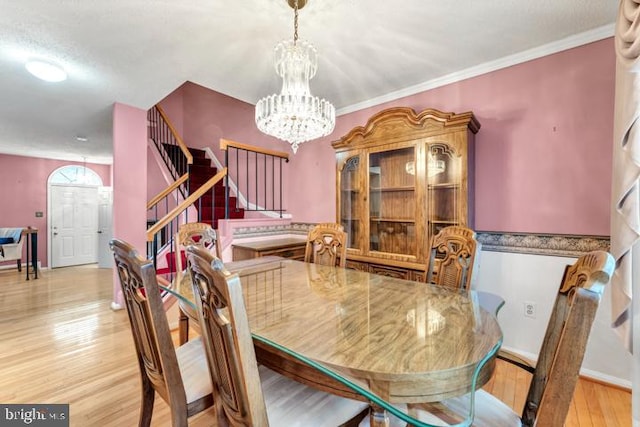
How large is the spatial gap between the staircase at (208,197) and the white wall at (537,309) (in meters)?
3.31

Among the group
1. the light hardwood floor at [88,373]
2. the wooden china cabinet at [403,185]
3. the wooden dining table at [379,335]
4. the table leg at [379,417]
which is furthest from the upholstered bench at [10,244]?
the table leg at [379,417]

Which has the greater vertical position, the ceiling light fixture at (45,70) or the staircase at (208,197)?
the ceiling light fixture at (45,70)

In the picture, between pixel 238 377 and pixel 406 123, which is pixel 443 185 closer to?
pixel 406 123

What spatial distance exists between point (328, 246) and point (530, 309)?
167cm

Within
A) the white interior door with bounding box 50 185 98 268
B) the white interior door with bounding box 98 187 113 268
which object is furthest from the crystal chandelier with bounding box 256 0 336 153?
the white interior door with bounding box 50 185 98 268

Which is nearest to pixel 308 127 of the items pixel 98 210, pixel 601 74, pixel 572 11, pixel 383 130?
pixel 383 130

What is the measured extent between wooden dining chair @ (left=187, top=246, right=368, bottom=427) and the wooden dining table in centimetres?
15

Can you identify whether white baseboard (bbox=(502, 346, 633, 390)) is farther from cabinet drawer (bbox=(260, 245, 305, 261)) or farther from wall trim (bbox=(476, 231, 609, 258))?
cabinet drawer (bbox=(260, 245, 305, 261))

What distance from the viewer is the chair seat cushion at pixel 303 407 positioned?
3.27 feet

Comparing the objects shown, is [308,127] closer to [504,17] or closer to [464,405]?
[504,17]

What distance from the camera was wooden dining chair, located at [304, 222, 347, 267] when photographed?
218 centimetres

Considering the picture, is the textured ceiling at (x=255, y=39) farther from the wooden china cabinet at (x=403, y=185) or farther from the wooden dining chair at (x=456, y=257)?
the wooden dining chair at (x=456, y=257)

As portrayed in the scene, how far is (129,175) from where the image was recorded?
11.0ft

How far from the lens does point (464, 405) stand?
964mm
